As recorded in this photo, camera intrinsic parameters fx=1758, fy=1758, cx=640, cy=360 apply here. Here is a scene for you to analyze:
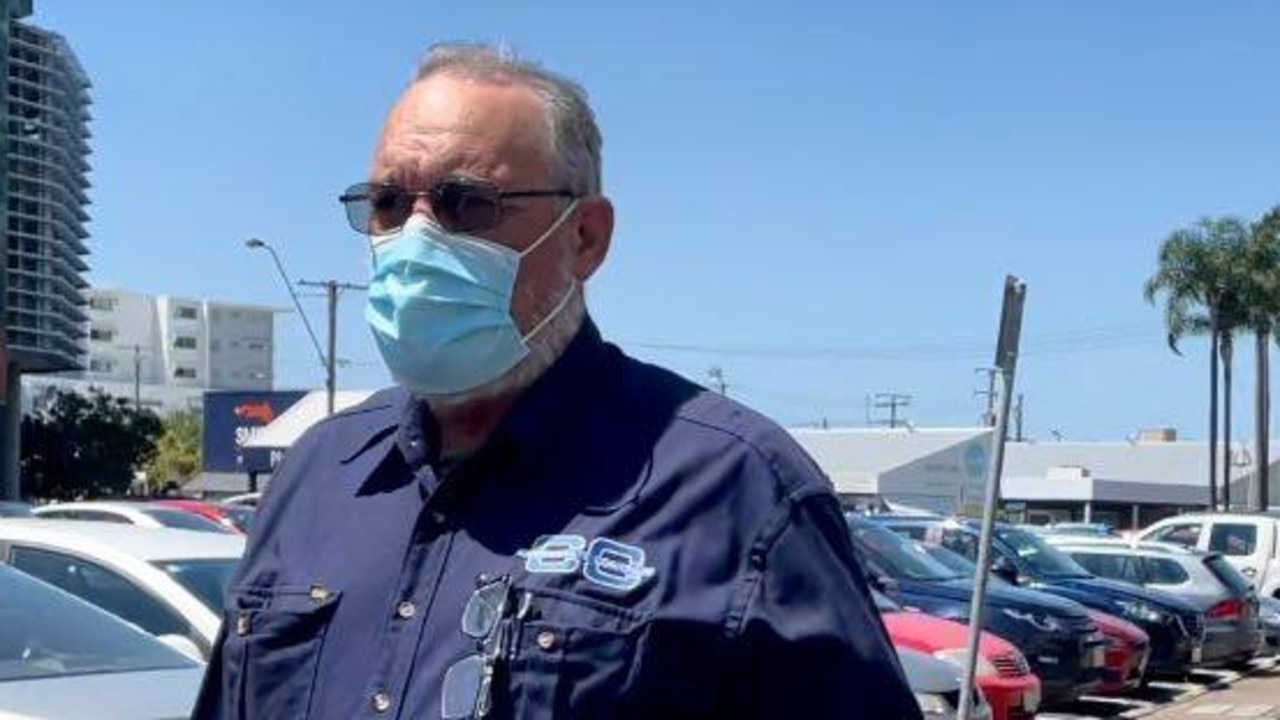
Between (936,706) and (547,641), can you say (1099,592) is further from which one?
(547,641)

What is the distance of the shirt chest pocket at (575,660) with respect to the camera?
1996mm

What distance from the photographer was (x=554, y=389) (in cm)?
231

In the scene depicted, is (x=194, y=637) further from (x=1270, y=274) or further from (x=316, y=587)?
(x=1270, y=274)

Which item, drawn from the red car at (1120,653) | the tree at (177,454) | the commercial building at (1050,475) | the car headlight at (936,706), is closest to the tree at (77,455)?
the tree at (177,454)

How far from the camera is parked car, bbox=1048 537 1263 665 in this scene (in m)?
19.2

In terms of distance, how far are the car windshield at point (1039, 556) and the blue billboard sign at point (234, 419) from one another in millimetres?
37426

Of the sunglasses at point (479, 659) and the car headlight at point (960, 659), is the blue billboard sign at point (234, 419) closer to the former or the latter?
the car headlight at point (960, 659)

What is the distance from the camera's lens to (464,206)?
7.67ft

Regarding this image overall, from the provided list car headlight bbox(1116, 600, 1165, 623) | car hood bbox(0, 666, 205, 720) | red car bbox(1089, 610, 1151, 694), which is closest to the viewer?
car hood bbox(0, 666, 205, 720)

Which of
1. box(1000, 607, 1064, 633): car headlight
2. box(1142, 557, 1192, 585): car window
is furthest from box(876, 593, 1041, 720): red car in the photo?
box(1142, 557, 1192, 585): car window

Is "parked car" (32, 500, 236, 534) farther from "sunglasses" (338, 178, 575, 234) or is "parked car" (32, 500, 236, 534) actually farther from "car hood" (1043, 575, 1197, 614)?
"sunglasses" (338, 178, 575, 234)

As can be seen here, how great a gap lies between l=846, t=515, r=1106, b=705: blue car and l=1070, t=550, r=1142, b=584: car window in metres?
5.75

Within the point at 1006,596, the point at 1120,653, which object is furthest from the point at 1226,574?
the point at 1006,596

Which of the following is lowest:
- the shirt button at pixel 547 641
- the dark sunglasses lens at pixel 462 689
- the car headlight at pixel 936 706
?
the car headlight at pixel 936 706
